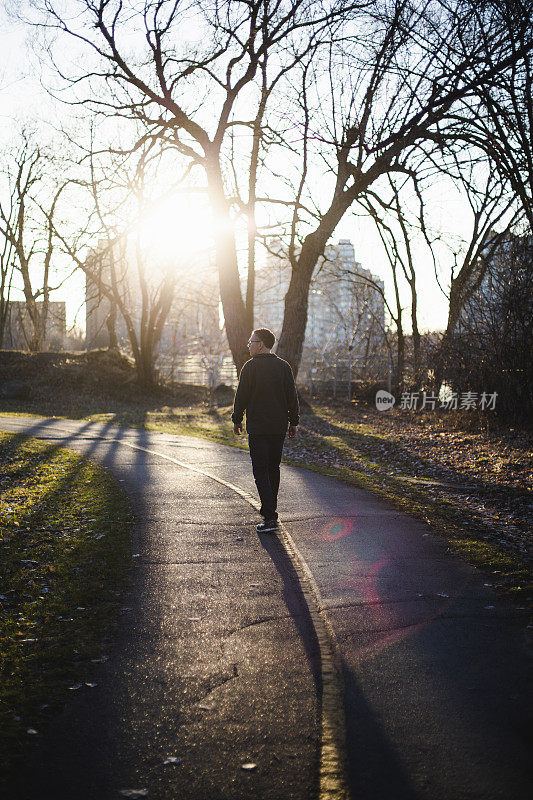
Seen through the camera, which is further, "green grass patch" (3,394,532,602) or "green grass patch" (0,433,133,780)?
"green grass patch" (3,394,532,602)

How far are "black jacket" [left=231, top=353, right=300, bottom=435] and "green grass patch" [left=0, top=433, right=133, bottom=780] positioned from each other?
189 centimetres

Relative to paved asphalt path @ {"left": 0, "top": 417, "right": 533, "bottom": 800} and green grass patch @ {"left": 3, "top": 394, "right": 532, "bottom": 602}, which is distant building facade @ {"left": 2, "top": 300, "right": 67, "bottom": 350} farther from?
paved asphalt path @ {"left": 0, "top": 417, "right": 533, "bottom": 800}

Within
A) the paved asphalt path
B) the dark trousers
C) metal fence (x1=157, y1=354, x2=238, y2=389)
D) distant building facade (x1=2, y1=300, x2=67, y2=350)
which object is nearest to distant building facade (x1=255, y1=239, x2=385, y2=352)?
metal fence (x1=157, y1=354, x2=238, y2=389)

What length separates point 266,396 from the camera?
7.53m

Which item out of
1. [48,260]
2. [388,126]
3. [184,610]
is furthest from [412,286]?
[184,610]

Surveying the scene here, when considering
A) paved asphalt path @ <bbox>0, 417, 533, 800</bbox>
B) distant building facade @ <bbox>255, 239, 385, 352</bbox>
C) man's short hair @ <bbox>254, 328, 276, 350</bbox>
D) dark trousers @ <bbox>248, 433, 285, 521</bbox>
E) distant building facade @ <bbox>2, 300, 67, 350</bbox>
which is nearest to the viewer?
paved asphalt path @ <bbox>0, 417, 533, 800</bbox>

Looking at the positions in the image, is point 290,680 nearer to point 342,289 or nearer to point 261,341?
point 261,341

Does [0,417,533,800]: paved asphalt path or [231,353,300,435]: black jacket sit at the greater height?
[231,353,300,435]: black jacket

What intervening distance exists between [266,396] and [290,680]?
158 inches

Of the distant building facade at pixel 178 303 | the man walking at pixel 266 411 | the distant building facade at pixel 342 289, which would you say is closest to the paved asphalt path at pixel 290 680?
the man walking at pixel 266 411

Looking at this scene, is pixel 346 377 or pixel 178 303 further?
Answer: pixel 178 303

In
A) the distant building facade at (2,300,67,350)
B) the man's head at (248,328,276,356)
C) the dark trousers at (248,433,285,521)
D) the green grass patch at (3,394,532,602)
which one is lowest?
the green grass patch at (3,394,532,602)

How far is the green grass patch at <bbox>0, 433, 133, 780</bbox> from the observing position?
369 cm

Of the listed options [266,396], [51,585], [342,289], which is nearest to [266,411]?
[266,396]
